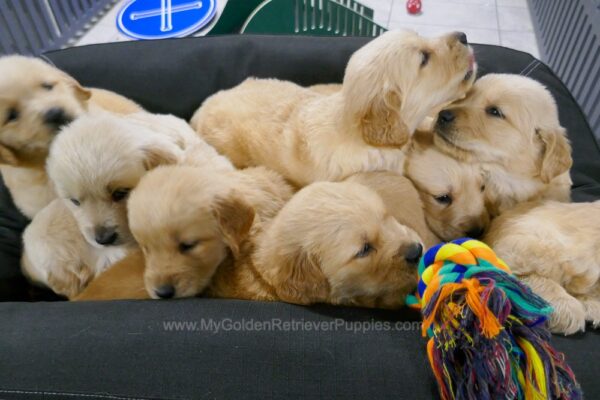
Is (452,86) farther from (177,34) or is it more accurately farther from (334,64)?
(177,34)

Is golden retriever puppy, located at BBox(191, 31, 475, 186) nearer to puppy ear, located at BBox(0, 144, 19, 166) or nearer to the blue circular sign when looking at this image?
puppy ear, located at BBox(0, 144, 19, 166)

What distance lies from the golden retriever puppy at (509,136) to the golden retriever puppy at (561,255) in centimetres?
24

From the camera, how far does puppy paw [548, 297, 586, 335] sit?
1377 millimetres

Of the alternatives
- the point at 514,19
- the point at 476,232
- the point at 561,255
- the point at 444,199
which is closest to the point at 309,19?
the point at 444,199

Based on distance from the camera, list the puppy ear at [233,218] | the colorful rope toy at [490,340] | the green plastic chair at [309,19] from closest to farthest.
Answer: the colorful rope toy at [490,340] → the puppy ear at [233,218] → the green plastic chair at [309,19]

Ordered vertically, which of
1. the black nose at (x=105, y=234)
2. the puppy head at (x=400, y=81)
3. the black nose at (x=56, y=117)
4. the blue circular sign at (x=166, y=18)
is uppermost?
the puppy head at (x=400, y=81)

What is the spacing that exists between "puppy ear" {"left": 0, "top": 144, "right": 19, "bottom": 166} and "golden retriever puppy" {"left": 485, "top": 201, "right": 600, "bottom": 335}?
6.17 ft

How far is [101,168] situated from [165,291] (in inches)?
19.2

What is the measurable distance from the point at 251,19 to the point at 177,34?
758mm

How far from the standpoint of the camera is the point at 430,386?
3.96ft

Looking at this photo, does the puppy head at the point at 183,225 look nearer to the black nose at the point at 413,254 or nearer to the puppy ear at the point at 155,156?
the puppy ear at the point at 155,156

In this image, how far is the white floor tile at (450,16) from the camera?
467cm

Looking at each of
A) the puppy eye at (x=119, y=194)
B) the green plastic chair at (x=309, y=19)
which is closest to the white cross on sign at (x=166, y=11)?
the green plastic chair at (x=309, y=19)

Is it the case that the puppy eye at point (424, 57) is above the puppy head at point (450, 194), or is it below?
above
